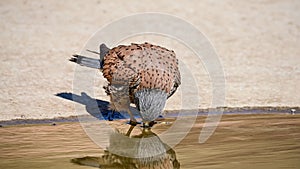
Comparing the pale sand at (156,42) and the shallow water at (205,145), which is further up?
the pale sand at (156,42)

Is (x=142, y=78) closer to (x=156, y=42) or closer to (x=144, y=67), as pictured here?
(x=144, y=67)

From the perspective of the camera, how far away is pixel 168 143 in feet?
19.5

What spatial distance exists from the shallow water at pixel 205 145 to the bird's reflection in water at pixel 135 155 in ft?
0.29

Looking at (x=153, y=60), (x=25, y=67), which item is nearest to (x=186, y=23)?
(x=25, y=67)

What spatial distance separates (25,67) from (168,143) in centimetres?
368

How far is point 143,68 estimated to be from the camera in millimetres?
6215

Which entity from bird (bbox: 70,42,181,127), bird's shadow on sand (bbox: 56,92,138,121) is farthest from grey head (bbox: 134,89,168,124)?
bird's shadow on sand (bbox: 56,92,138,121)

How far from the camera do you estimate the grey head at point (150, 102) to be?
18.8ft

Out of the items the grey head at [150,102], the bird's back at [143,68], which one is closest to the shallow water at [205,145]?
the grey head at [150,102]

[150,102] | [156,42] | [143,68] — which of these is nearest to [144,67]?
[143,68]

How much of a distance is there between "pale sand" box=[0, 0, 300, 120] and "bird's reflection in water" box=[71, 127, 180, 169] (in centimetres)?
135

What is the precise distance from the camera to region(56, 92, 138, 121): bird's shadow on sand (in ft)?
23.5

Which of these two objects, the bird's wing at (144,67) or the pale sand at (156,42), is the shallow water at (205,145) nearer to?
the bird's wing at (144,67)

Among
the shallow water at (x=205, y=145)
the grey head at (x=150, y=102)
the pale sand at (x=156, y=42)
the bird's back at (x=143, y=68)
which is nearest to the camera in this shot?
the shallow water at (x=205, y=145)
